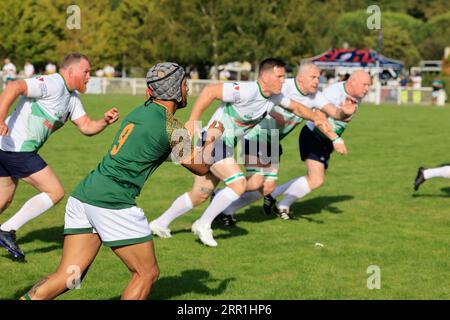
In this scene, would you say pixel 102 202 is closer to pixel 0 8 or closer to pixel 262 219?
pixel 262 219

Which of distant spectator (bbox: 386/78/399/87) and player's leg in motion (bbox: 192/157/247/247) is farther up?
distant spectator (bbox: 386/78/399/87)

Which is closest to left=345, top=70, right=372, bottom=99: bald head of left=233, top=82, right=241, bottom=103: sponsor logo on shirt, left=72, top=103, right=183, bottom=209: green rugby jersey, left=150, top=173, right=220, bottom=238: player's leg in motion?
left=233, top=82, right=241, bottom=103: sponsor logo on shirt

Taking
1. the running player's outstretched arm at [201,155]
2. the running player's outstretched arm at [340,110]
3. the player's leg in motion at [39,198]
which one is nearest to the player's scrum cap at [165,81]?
the running player's outstretched arm at [201,155]

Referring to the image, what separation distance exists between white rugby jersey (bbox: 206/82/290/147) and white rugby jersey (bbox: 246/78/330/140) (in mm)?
811

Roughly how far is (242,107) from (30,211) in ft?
9.24

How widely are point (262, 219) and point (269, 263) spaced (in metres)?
2.79

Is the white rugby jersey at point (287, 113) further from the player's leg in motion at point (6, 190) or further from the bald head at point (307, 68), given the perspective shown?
the player's leg in motion at point (6, 190)

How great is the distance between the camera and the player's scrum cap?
17.4ft

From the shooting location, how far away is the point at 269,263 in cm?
789

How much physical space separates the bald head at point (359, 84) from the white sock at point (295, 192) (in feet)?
4.99

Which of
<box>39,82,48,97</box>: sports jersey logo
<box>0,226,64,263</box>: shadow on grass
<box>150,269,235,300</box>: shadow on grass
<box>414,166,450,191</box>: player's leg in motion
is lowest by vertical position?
<box>150,269,235,300</box>: shadow on grass

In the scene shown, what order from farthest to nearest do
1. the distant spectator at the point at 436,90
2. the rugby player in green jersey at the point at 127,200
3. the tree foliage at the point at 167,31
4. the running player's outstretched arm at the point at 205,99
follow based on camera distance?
the tree foliage at the point at 167,31
the distant spectator at the point at 436,90
the running player's outstretched arm at the point at 205,99
the rugby player in green jersey at the point at 127,200

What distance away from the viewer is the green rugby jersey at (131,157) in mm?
5246

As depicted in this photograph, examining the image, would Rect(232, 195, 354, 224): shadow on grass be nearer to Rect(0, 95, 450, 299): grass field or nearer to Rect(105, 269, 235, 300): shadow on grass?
Rect(0, 95, 450, 299): grass field
